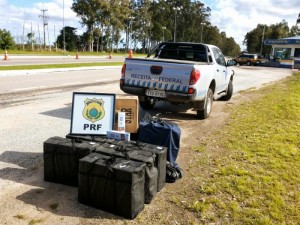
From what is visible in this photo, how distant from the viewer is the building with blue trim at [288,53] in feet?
146

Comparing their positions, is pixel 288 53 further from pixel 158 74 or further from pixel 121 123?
pixel 121 123

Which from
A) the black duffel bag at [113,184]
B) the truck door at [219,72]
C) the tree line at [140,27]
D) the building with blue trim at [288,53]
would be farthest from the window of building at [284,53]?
the black duffel bag at [113,184]

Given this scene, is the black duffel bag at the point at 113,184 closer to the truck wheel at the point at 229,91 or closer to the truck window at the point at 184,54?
the truck window at the point at 184,54

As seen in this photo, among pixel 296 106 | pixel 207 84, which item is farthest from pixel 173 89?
pixel 296 106

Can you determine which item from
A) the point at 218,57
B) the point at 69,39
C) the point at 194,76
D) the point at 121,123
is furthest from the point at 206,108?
the point at 69,39

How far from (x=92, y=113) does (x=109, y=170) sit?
167 cm

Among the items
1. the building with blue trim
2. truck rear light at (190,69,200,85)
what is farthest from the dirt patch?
the building with blue trim

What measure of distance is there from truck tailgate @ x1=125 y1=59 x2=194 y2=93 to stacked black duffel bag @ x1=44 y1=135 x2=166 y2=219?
9.90 feet

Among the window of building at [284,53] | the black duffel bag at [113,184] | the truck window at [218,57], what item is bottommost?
the black duffel bag at [113,184]

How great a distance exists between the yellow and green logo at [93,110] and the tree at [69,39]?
65.7 meters

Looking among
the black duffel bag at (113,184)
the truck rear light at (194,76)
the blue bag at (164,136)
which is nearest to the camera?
the black duffel bag at (113,184)

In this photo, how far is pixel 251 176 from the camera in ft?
15.1

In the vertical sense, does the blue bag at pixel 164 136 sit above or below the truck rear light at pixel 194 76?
below

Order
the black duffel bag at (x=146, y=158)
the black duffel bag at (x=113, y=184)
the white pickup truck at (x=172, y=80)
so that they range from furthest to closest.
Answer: the white pickup truck at (x=172, y=80)
the black duffel bag at (x=146, y=158)
the black duffel bag at (x=113, y=184)
